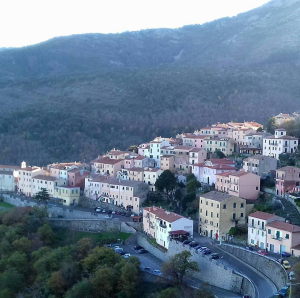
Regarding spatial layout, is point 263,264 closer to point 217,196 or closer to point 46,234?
point 217,196

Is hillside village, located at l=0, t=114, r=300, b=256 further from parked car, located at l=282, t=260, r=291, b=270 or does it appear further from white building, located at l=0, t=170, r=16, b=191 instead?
parked car, located at l=282, t=260, r=291, b=270

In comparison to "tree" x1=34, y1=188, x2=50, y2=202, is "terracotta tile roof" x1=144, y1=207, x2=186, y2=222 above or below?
above

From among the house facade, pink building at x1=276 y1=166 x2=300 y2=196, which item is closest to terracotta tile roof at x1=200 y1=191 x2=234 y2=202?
pink building at x1=276 y1=166 x2=300 y2=196

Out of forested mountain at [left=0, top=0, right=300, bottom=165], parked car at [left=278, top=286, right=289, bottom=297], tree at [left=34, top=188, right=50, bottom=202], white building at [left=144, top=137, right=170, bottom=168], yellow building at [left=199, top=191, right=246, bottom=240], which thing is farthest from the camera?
forested mountain at [left=0, top=0, right=300, bottom=165]

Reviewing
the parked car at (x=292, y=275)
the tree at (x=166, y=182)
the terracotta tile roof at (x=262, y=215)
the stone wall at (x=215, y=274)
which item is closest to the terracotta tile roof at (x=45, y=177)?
the tree at (x=166, y=182)

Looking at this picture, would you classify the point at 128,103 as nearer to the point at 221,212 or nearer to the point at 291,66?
the point at 291,66

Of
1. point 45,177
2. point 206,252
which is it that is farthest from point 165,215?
point 45,177

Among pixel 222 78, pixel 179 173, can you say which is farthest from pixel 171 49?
pixel 179 173
